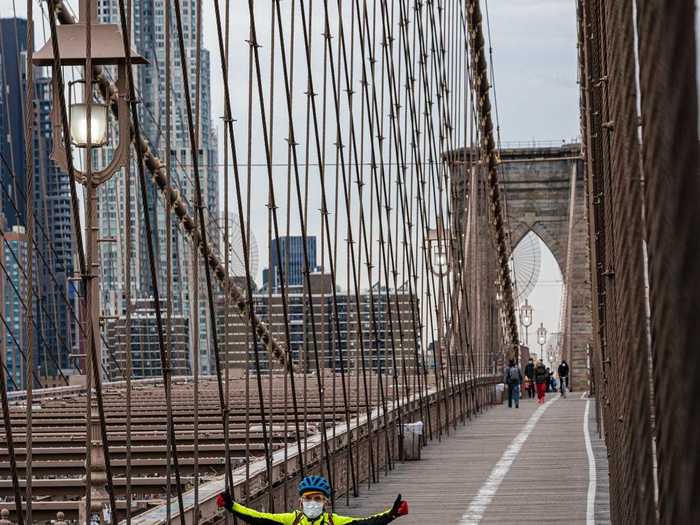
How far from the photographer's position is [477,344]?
2436 cm

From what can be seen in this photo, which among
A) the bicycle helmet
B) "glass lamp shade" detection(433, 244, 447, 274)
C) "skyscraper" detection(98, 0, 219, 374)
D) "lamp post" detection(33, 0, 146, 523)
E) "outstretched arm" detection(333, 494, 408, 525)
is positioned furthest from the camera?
"glass lamp shade" detection(433, 244, 447, 274)

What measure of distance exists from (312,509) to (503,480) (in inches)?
268

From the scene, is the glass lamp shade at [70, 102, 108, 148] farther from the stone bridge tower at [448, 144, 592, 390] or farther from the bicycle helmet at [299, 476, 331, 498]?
the stone bridge tower at [448, 144, 592, 390]

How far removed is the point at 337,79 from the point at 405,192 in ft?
13.9

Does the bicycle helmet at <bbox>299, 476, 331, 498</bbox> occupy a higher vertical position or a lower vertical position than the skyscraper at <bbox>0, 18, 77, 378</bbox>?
lower

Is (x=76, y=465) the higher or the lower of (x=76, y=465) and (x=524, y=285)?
the lower

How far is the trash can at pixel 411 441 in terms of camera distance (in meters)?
12.6

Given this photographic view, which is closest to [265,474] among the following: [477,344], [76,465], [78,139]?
[76,465]

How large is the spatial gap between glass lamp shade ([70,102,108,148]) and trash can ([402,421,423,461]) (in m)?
7.46

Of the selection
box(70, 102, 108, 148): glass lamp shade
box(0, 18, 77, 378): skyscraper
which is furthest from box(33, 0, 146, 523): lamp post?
box(0, 18, 77, 378): skyscraper

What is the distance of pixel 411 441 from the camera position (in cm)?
1266

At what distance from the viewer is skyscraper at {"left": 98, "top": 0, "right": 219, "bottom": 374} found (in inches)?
553

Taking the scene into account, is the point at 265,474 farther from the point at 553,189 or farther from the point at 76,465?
the point at 553,189

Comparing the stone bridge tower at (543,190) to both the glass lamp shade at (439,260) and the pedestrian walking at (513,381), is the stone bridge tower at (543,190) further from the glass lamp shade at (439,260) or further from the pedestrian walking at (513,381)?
the glass lamp shade at (439,260)
